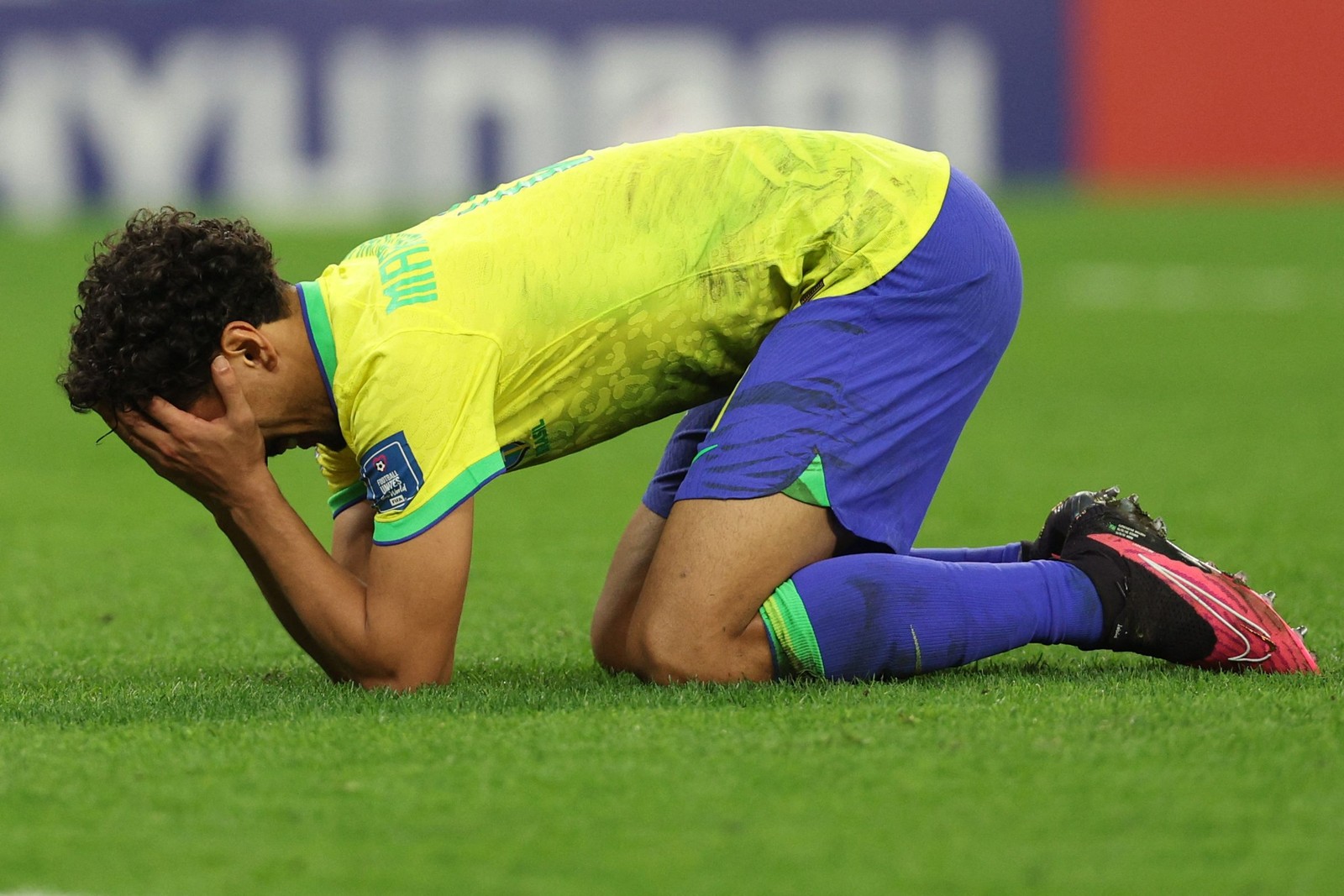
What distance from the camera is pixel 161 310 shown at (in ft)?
10.2

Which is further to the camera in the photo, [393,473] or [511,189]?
[511,189]

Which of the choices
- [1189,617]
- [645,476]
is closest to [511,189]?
[1189,617]

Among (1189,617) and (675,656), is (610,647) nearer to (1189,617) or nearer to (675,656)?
(675,656)

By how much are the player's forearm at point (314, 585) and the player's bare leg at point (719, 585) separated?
473mm

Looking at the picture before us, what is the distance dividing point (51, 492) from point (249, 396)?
11.6ft

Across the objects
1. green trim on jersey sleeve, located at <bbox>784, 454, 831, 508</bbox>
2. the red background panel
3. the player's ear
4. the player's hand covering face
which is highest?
the player's ear

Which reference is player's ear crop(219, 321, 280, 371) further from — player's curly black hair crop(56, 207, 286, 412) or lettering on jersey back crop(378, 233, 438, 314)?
lettering on jersey back crop(378, 233, 438, 314)

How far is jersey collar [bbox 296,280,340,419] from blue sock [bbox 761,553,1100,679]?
2.79 ft

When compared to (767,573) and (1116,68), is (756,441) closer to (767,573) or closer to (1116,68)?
(767,573)

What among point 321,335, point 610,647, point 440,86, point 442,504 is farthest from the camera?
point 440,86

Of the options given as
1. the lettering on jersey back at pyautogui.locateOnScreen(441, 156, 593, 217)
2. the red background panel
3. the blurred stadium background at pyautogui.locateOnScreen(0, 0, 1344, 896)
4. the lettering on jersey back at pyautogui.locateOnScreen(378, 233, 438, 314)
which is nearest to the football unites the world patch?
the lettering on jersey back at pyautogui.locateOnScreen(378, 233, 438, 314)

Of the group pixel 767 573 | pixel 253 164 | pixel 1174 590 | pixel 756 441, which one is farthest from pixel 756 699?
pixel 253 164

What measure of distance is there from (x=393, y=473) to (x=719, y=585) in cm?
60

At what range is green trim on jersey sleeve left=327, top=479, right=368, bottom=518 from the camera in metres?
3.70
